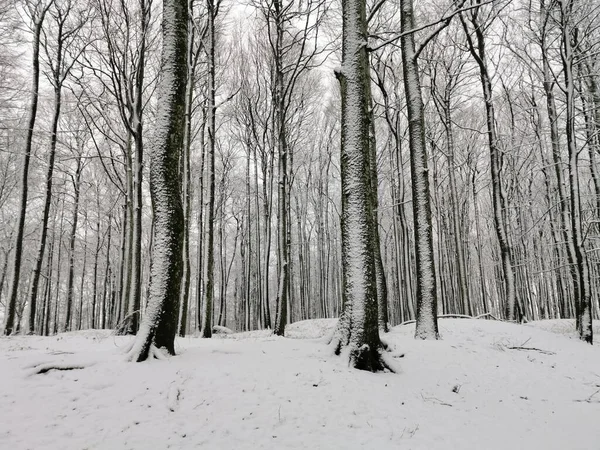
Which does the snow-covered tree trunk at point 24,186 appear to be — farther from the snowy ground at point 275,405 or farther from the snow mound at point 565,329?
the snow mound at point 565,329

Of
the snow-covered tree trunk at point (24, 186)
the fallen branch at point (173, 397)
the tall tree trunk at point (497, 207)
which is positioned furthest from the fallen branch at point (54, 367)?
the tall tree trunk at point (497, 207)

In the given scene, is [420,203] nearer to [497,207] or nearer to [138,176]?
[497,207]

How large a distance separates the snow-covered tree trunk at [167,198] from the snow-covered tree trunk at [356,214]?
2325mm

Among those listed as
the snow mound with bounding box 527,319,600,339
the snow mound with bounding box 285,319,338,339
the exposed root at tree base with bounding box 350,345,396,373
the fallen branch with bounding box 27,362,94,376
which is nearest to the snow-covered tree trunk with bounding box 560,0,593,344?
the snow mound with bounding box 527,319,600,339

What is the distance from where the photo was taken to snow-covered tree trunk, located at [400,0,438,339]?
6961mm

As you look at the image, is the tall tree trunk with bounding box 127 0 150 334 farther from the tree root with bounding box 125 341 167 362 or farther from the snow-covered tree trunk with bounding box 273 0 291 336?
the tree root with bounding box 125 341 167 362

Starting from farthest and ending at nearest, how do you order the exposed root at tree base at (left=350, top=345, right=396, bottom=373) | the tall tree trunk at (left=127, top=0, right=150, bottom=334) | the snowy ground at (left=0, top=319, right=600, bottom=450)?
the tall tree trunk at (left=127, top=0, right=150, bottom=334), the exposed root at tree base at (left=350, top=345, right=396, bottom=373), the snowy ground at (left=0, top=319, right=600, bottom=450)

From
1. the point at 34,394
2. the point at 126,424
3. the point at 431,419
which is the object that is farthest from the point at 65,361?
the point at 431,419

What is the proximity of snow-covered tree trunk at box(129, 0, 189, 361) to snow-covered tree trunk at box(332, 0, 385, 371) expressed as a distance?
91.5 inches

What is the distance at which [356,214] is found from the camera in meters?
4.91

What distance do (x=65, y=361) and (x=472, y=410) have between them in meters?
4.56

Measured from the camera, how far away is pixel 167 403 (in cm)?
303

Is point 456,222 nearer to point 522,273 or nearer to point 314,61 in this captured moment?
point 522,273

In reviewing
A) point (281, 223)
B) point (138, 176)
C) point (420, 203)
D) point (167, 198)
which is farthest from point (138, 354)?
point (138, 176)
